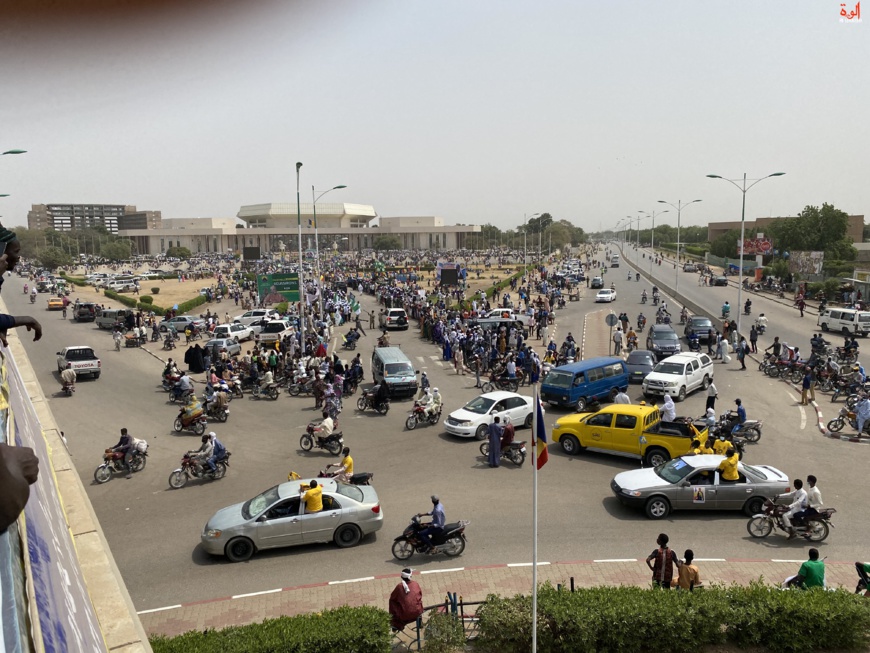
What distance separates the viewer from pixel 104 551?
18.2 feet

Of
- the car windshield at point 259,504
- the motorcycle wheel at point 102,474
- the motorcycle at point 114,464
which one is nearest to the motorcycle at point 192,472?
the motorcycle at point 114,464

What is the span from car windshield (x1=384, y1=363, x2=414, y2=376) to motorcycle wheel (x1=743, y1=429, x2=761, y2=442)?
10.8 metres

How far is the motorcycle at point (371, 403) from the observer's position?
68.9 feet

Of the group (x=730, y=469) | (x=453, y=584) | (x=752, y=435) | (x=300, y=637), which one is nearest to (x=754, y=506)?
(x=730, y=469)

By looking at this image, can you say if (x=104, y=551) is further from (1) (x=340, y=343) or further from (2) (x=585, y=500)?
(1) (x=340, y=343)

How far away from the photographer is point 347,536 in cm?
1162

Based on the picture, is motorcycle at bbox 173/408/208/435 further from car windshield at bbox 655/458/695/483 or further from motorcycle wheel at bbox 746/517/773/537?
motorcycle wheel at bbox 746/517/773/537

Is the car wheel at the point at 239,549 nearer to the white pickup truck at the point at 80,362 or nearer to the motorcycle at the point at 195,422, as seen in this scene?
the motorcycle at the point at 195,422

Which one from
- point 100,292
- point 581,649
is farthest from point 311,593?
point 100,292

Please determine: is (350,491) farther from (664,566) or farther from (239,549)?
(664,566)

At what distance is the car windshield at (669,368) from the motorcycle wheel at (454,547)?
1383 cm

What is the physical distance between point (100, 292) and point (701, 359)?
2317 inches

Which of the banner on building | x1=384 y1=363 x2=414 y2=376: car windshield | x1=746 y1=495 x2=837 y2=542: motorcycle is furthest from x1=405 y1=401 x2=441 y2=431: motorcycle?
the banner on building

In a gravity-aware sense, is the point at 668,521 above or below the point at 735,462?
below
